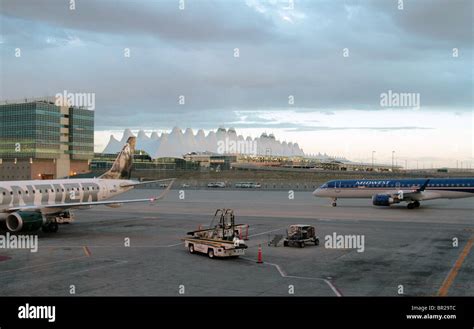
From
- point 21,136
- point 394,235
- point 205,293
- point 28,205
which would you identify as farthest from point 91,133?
point 205,293

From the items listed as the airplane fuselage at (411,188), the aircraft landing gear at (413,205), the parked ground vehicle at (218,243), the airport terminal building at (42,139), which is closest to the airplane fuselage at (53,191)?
the parked ground vehicle at (218,243)

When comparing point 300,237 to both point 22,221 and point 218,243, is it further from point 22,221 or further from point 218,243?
point 22,221

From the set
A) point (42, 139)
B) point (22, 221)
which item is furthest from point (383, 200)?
point (42, 139)

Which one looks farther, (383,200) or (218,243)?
(383,200)

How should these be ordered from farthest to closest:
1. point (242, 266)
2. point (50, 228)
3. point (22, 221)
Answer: point (50, 228), point (22, 221), point (242, 266)

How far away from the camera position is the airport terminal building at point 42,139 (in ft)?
453

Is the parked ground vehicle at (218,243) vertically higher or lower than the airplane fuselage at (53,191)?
lower

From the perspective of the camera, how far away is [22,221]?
32.2 meters

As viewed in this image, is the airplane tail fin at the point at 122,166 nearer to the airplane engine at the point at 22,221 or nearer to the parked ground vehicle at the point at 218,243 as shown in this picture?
the airplane engine at the point at 22,221

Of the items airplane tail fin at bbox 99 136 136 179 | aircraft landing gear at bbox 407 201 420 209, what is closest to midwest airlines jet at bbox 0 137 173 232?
airplane tail fin at bbox 99 136 136 179

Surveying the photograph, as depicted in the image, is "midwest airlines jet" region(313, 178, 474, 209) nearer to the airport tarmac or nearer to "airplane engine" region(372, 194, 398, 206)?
"airplane engine" region(372, 194, 398, 206)

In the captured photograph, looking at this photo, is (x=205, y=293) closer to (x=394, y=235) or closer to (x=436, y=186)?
(x=394, y=235)

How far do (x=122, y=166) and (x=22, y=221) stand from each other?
17974mm

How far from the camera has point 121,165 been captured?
49.5 m
